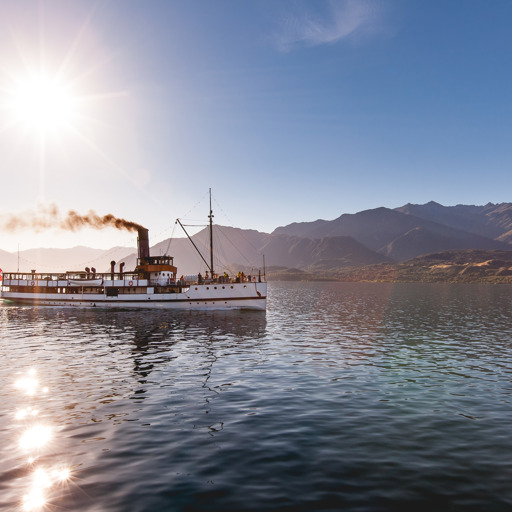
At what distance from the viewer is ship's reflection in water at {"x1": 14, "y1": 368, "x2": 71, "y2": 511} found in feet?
33.1

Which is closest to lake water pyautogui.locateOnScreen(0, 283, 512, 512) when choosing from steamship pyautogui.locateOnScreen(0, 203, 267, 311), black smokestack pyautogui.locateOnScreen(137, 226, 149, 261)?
steamship pyautogui.locateOnScreen(0, 203, 267, 311)

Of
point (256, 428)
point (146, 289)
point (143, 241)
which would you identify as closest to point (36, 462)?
point (256, 428)

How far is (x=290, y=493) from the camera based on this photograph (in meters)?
10.2

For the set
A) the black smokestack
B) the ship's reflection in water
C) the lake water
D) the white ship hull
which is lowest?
Result: the lake water

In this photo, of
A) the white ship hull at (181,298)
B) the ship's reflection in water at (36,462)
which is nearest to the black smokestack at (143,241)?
the white ship hull at (181,298)

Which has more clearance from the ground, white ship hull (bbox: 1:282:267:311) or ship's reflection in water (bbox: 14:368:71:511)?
white ship hull (bbox: 1:282:267:311)

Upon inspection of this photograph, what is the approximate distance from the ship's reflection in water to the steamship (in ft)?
157

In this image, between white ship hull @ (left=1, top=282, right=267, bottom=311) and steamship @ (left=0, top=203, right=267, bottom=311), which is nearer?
white ship hull @ (left=1, top=282, right=267, bottom=311)

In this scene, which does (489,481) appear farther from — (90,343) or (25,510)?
(90,343)

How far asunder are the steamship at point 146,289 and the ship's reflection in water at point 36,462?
157 ft

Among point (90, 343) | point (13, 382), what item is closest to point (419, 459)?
point (13, 382)

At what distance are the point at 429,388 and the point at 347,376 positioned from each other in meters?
4.62

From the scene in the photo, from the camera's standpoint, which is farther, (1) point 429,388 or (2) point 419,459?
(1) point 429,388

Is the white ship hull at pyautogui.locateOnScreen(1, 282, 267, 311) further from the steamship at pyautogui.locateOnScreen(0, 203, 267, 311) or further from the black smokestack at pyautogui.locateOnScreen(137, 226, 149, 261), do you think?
the black smokestack at pyautogui.locateOnScreen(137, 226, 149, 261)
